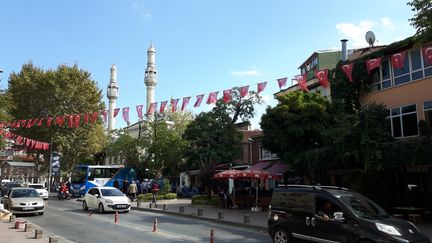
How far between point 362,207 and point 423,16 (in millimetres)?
6440

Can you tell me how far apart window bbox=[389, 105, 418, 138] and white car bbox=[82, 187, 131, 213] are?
15679mm

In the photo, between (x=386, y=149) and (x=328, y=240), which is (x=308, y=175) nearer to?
(x=386, y=149)

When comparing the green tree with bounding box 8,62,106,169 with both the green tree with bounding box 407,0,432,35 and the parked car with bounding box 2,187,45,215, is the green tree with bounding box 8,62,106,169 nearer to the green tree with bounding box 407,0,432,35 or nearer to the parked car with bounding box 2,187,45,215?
the parked car with bounding box 2,187,45,215

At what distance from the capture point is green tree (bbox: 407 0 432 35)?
12.7 meters

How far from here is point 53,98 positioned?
47.3 m

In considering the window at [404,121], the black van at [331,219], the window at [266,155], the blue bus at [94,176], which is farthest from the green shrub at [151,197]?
the black van at [331,219]

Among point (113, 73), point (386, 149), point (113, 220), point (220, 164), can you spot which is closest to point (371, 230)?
point (386, 149)

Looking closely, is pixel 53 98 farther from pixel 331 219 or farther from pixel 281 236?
pixel 331 219

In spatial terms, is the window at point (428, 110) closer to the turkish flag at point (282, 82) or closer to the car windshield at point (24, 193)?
the turkish flag at point (282, 82)

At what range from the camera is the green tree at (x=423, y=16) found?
12.7 m

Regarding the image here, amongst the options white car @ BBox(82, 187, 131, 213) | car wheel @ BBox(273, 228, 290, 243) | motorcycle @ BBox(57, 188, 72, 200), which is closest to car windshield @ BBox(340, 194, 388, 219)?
car wheel @ BBox(273, 228, 290, 243)

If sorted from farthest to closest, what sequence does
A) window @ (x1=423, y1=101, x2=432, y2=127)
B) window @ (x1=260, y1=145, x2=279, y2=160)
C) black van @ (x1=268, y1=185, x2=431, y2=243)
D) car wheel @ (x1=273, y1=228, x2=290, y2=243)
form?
1. window @ (x1=260, y1=145, x2=279, y2=160)
2. window @ (x1=423, y1=101, x2=432, y2=127)
3. car wheel @ (x1=273, y1=228, x2=290, y2=243)
4. black van @ (x1=268, y1=185, x2=431, y2=243)

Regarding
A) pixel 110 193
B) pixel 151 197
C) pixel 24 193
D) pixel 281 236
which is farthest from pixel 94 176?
Answer: pixel 281 236

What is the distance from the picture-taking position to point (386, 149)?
20.0 metres
